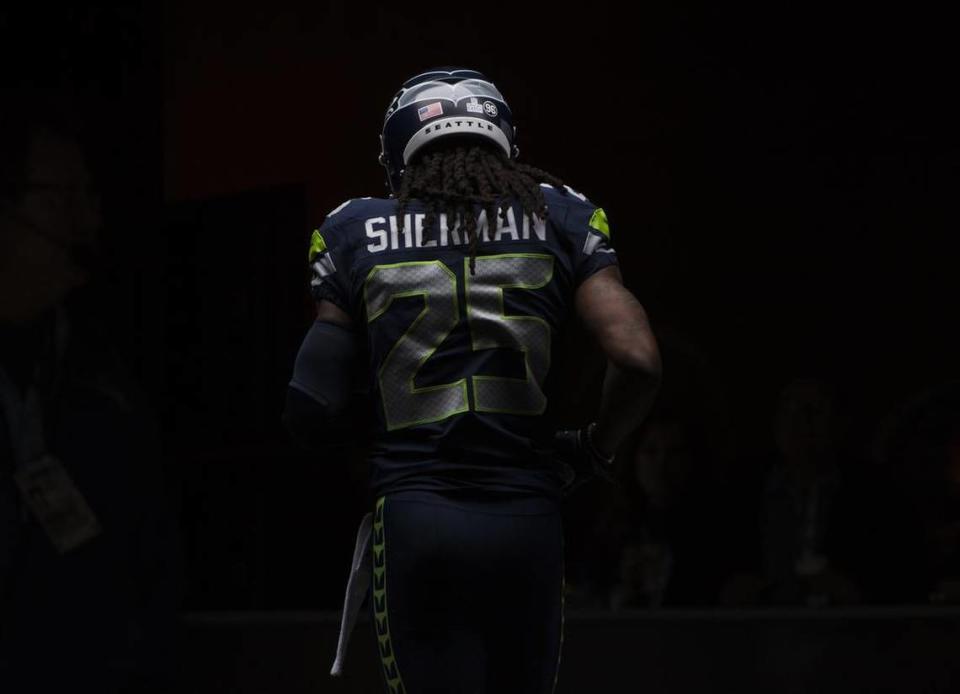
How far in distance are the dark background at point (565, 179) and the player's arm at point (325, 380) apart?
8.96 ft

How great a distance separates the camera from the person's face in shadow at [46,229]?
16.2 feet

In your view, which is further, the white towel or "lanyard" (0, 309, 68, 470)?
"lanyard" (0, 309, 68, 470)

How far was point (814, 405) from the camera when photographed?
5.44m

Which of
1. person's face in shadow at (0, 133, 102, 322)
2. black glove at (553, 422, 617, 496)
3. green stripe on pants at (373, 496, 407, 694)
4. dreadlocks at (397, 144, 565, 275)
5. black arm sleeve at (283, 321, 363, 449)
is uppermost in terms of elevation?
person's face in shadow at (0, 133, 102, 322)

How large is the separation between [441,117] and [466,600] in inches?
32.3

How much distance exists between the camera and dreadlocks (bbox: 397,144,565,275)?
8.52ft

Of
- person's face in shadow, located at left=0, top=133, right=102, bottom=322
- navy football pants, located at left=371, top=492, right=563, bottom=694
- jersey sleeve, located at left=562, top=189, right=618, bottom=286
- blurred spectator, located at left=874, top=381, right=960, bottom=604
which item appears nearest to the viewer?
navy football pants, located at left=371, top=492, right=563, bottom=694

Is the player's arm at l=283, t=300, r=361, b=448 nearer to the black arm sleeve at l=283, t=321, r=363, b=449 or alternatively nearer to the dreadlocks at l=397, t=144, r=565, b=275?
the black arm sleeve at l=283, t=321, r=363, b=449

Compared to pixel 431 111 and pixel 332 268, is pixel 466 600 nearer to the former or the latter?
pixel 332 268

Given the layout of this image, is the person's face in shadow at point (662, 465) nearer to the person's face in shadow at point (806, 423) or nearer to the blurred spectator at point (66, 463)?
the person's face in shadow at point (806, 423)

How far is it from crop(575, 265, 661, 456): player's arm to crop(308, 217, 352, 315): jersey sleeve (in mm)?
383

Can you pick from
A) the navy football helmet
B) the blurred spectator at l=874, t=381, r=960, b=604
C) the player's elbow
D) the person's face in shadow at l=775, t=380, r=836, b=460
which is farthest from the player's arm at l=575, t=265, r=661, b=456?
the blurred spectator at l=874, t=381, r=960, b=604

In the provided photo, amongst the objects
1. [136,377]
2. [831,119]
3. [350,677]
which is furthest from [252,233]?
[831,119]

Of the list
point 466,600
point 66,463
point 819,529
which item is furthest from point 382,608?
point 819,529
